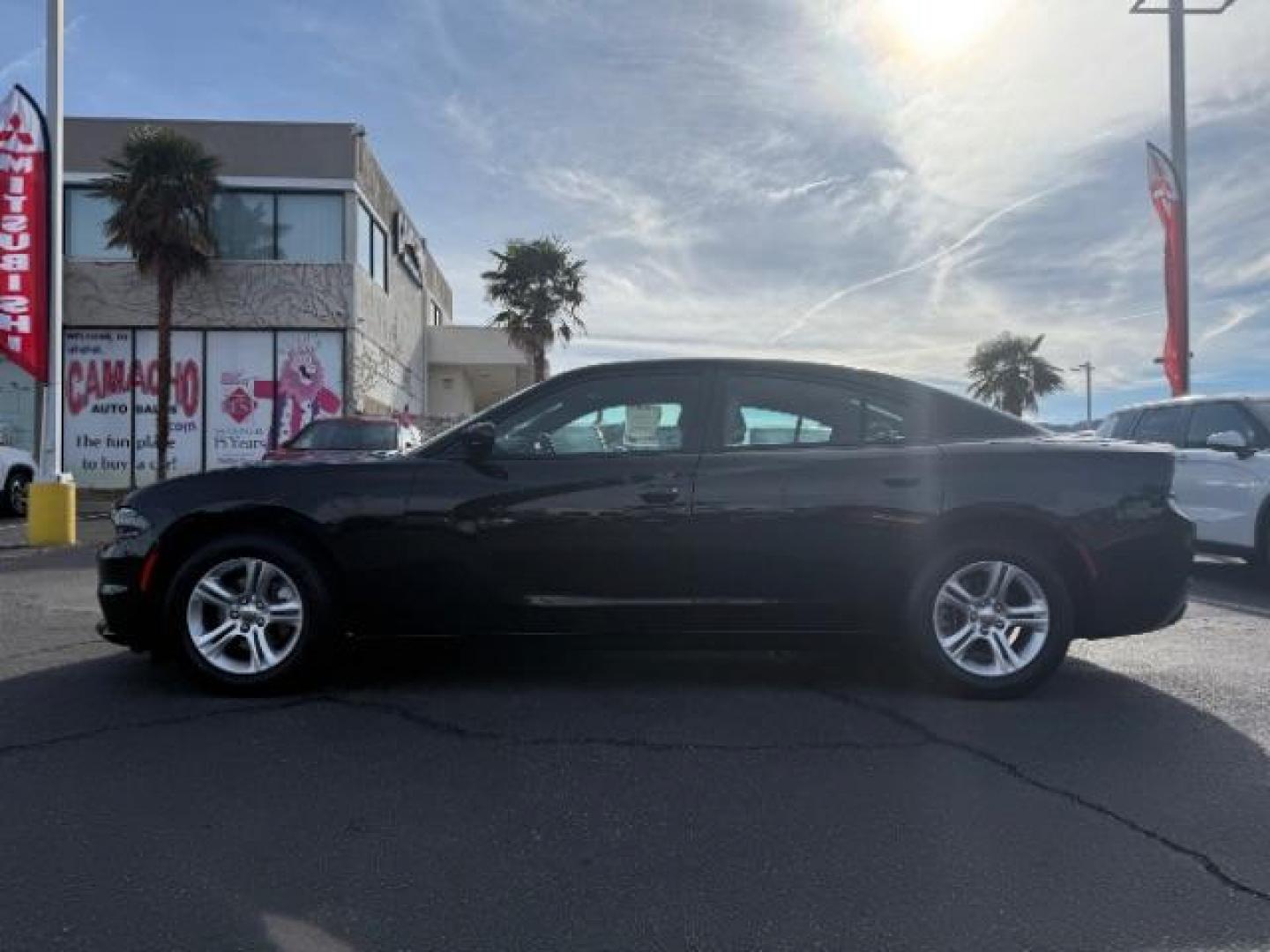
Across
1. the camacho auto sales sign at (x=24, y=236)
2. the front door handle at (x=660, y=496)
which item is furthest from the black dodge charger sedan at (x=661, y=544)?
the camacho auto sales sign at (x=24, y=236)

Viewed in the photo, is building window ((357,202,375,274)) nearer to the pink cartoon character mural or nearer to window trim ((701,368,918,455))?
the pink cartoon character mural

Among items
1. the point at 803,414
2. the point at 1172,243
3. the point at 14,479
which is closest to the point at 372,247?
the point at 14,479

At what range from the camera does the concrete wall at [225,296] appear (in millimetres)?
21594

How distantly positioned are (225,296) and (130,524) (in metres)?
19.1

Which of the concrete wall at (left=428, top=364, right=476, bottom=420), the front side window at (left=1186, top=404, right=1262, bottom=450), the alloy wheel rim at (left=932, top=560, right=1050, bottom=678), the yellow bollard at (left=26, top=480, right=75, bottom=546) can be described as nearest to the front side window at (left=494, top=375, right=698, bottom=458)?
the alloy wheel rim at (left=932, top=560, right=1050, bottom=678)

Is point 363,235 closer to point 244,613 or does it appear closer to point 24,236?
point 24,236

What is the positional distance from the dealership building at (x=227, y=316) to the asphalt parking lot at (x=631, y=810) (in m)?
17.8

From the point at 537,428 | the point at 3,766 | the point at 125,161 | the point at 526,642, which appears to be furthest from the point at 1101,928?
the point at 125,161

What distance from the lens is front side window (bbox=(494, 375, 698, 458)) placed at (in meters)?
4.58

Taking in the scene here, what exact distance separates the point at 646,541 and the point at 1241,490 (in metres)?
6.40

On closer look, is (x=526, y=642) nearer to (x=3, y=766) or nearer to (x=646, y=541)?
(x=646, y=541)

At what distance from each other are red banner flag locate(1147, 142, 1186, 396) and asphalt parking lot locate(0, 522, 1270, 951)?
45.6 feet

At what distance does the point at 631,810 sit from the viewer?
127 inches

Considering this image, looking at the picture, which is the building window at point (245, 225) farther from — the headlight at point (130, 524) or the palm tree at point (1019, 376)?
the palm tree at point (1019, 376)
